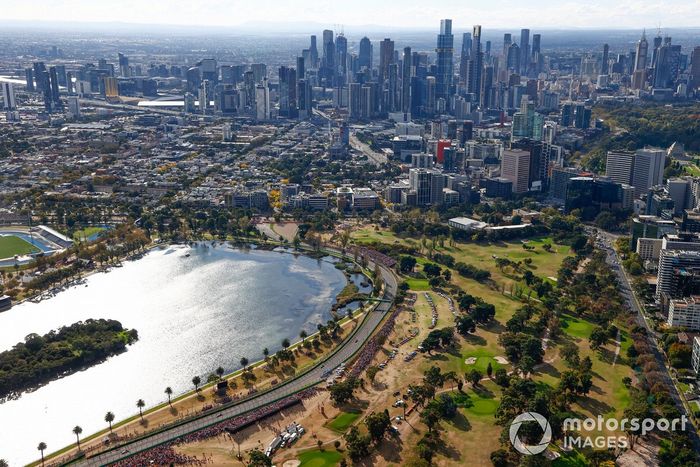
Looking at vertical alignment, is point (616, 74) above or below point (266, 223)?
above

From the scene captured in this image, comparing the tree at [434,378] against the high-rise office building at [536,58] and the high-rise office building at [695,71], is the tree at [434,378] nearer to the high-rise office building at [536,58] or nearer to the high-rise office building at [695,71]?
the high-rise office building at [695,71]

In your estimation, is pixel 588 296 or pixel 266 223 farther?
pixel 266 223

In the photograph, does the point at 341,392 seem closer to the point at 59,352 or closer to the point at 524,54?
the point at 59,352

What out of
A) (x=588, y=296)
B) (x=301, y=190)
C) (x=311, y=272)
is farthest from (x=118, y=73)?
(x=588, y=296)

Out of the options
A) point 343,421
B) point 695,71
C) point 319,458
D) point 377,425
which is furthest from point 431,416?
point 695,71

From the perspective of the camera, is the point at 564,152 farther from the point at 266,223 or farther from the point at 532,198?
the point at 266,223

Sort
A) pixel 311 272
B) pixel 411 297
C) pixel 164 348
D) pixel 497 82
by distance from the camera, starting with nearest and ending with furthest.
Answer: pixel 164 348 → pixel 411 297 → pixel 311 272 → pixel 497 82

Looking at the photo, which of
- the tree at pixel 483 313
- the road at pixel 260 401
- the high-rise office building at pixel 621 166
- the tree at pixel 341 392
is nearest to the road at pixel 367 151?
the high-rise office building at pixel 621 166
